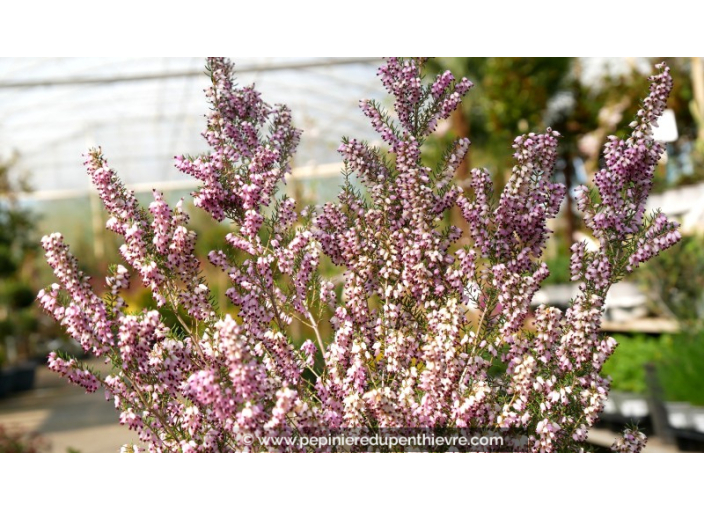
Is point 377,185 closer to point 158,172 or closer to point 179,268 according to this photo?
point 179,268

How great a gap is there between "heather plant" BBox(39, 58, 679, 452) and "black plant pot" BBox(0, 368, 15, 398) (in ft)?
38.0

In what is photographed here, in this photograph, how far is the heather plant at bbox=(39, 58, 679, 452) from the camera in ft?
10.1

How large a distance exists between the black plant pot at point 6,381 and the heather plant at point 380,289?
11580mm

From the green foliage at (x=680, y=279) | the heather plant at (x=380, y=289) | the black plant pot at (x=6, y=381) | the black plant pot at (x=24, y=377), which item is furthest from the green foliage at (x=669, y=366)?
the black plant pot at (x=24, y=377)

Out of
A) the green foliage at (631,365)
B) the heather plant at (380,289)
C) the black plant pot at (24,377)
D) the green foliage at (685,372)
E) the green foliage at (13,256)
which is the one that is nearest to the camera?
the heather plant at (380,289)

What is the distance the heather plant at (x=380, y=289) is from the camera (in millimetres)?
3082

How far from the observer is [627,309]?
8758 mm

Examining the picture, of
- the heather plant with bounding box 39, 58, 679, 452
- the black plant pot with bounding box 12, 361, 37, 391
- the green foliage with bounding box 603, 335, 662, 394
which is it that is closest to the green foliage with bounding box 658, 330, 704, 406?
the green foliage with bounding box 603, 335, 662, 394

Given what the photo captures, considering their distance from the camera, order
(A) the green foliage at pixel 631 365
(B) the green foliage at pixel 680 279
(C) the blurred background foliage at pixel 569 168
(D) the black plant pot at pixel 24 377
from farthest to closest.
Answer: (D) the black plant pot at pixel 24 377
(B) the green foliage at pixel 680 279
(C) the blurred background foliage at pixel 569 168
(A) the green foliage at pixel 631 365

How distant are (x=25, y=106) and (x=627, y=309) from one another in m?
16.3

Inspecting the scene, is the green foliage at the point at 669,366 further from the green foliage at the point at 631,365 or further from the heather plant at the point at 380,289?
the heather plant at the point at 380,289

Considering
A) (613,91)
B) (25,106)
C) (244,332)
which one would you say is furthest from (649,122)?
(25,106)

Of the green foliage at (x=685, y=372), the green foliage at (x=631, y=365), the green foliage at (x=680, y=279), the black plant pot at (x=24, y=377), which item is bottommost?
the black plant pot at (x=24, y=377)

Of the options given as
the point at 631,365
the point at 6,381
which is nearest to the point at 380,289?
the point at 631,365
